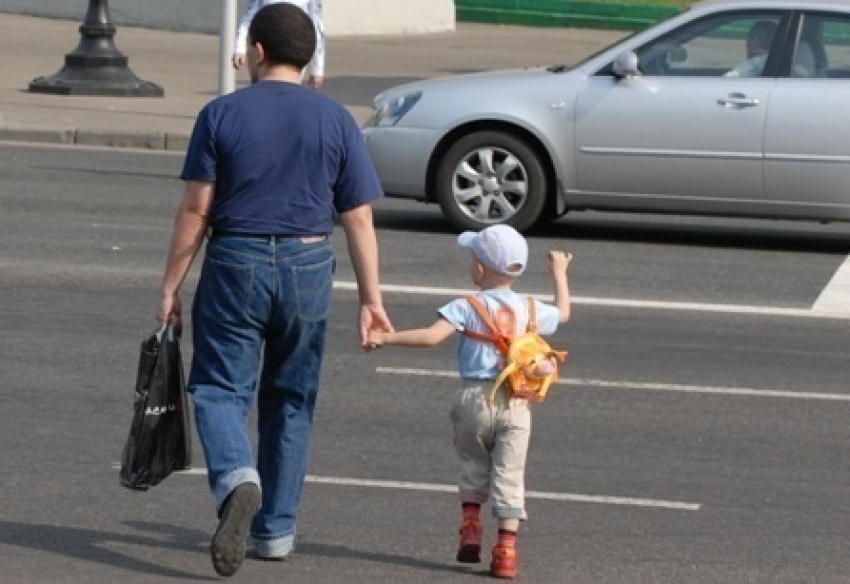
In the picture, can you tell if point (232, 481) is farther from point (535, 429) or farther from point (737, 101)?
point (737, 101)

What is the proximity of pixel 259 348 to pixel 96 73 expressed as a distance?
1552 cm

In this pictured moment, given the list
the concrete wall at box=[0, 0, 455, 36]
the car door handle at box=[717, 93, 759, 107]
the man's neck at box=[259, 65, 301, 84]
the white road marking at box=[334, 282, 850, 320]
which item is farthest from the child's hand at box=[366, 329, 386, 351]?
the concrete wall at box=[0, 0, 455, 36]

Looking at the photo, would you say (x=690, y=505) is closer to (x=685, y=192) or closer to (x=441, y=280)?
(x=441, y=280)

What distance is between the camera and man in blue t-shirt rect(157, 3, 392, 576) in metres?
6.29

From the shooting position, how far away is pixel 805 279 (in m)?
12.8

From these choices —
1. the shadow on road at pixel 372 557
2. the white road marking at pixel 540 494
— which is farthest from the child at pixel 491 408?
the white road marking at pixel 540 494

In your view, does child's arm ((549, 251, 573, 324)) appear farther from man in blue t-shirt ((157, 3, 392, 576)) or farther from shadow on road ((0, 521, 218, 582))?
shadow on road ((0, 521, 218, 582))

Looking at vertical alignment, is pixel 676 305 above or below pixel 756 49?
below

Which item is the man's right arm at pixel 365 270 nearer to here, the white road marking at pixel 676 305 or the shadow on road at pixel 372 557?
the shadow on road at pixel 372 557

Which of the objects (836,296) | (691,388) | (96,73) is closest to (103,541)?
(691,388)

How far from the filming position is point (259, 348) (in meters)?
6.45

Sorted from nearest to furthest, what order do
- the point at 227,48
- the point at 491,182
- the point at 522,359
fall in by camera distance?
1. the point at 522,359
2. the point at 491,182
3. the point at 227,48

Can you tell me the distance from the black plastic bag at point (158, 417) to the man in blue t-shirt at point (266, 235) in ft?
0.23

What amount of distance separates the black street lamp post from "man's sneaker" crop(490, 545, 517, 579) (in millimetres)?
15379
